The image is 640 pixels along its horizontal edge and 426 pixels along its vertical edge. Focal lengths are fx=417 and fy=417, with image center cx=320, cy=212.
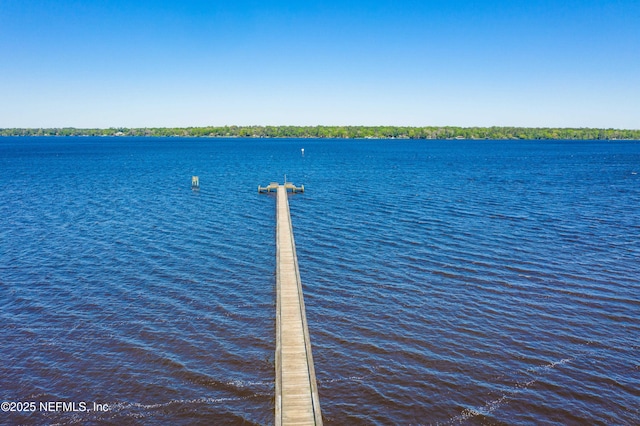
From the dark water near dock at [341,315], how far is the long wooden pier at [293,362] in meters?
1.01

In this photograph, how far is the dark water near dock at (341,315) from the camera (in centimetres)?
1534

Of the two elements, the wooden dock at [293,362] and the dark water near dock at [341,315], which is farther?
the dark water near dock at [341,315]

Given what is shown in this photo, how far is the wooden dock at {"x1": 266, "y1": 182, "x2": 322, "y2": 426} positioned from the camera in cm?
1353

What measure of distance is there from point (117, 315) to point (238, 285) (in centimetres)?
673

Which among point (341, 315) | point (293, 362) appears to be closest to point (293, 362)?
point (293, 362)

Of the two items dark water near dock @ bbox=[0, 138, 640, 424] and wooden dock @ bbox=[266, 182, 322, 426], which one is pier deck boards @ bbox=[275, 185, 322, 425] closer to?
wooden dock @ bbox=[266, 182, 322, 426]

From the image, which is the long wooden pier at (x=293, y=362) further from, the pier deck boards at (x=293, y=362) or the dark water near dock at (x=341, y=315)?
the dark water near dock at (x=341, y=315)

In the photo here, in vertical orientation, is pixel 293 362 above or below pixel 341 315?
above

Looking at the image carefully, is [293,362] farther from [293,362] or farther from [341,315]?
[341,315]

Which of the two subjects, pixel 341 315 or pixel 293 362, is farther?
pixel 341 315

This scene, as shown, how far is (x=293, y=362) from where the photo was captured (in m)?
16.0

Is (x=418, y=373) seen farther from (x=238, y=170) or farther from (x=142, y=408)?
(x=238, y=170)

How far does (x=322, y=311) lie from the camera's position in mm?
21922

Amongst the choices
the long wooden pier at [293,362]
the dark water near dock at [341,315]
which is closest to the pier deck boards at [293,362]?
the long wooden pier at [293,362]
